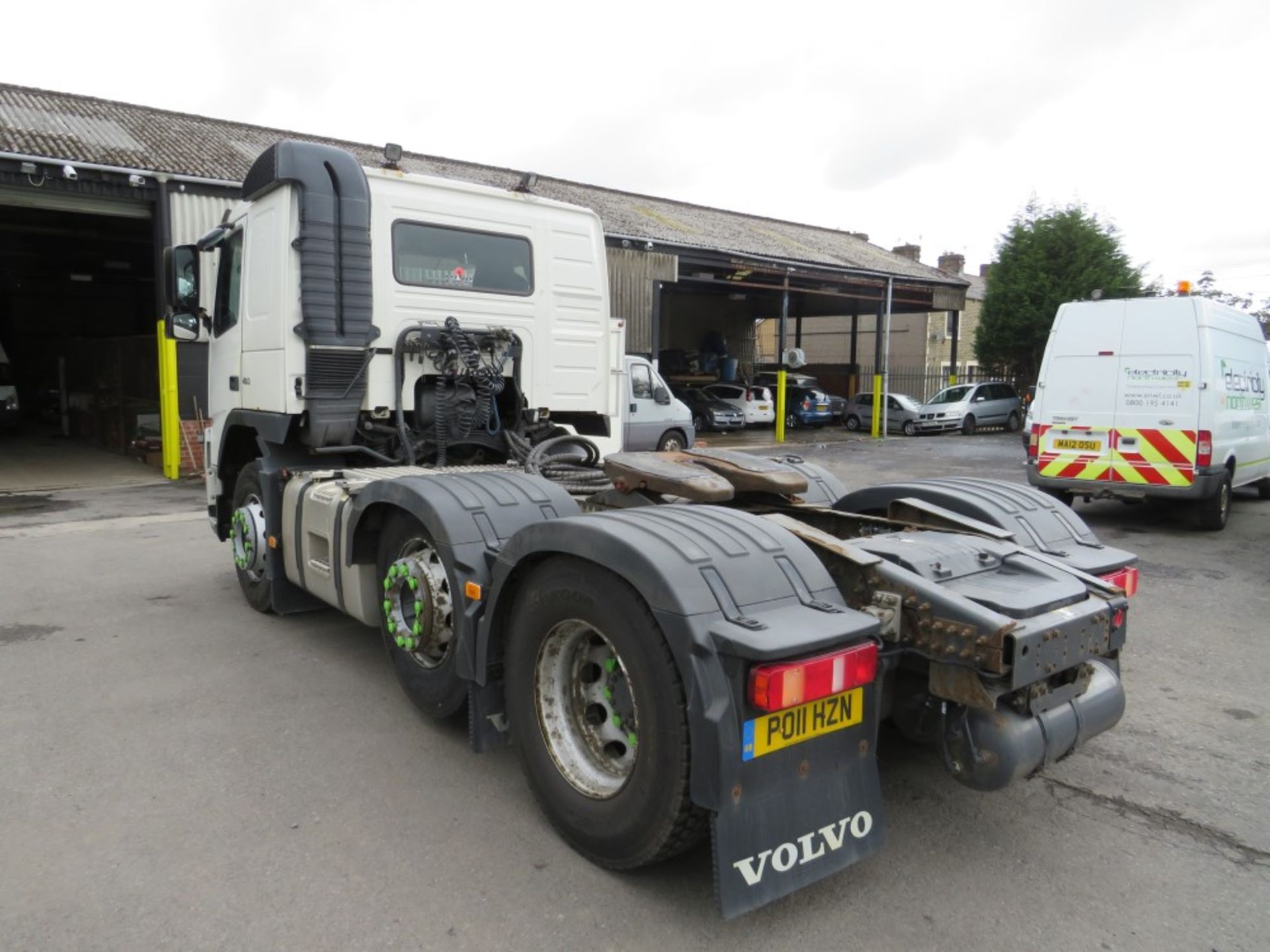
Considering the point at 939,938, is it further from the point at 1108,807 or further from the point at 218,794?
the point at 218,794

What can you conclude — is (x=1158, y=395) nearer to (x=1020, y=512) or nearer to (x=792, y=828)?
(x=1020, y=512)

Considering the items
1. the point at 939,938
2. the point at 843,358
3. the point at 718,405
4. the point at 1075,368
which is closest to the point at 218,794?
the point at 939,938

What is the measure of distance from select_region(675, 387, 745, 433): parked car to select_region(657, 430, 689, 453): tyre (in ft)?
28.7

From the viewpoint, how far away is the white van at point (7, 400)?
1939 cm

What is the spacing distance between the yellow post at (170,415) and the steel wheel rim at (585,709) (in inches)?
507

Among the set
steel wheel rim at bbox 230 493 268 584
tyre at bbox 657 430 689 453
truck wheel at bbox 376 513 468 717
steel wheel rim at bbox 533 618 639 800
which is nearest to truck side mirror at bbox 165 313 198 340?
steel wheel rim at bbox 230 493 268 584

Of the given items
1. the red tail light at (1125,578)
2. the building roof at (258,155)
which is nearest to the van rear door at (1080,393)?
the building roof at (258,155)

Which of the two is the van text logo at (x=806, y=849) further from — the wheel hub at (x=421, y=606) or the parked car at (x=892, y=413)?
the parked car at (x=892, y=413)

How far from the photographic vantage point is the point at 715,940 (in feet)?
8.40

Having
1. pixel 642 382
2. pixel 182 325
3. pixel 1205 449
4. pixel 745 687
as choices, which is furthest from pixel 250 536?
pixel 642 382

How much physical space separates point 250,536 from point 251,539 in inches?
0.9

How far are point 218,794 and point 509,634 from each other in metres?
1.34

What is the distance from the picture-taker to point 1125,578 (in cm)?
357

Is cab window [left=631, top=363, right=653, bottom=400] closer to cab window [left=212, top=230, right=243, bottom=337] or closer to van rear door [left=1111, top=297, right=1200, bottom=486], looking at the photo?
van rear door [left=1111, top=297, right=1200, bottom=486]
